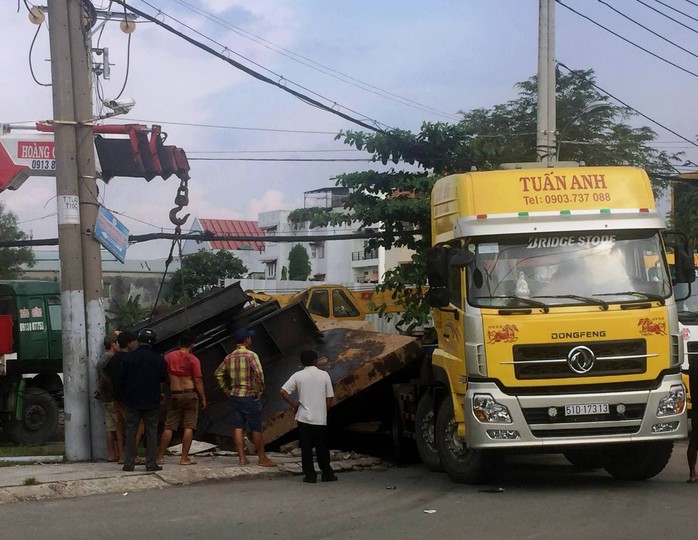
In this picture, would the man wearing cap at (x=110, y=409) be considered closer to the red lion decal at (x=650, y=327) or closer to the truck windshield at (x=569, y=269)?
the truck windshield at (x=569, y=269)

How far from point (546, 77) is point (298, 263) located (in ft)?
199

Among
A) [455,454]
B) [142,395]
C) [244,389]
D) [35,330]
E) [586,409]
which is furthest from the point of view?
[35,330]

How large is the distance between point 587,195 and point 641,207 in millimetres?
566

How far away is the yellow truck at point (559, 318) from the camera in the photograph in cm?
992

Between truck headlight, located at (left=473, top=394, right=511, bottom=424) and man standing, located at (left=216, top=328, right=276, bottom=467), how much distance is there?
10.4 feet

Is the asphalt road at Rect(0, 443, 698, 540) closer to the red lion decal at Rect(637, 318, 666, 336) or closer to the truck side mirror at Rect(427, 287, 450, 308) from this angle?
the red lion decal at Rect(637, 318, 666, 336)

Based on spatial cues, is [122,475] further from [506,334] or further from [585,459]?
[585,459]

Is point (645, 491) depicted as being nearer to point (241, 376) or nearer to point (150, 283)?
point (241, 376)

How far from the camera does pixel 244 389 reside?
12.1 metres

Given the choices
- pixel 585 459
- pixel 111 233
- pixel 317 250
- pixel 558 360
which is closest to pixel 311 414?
pixel 558 360

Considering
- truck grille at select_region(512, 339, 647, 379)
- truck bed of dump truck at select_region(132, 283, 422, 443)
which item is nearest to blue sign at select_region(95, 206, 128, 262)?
truck bed of dump truck at select_region(132, 283, 422, 443)

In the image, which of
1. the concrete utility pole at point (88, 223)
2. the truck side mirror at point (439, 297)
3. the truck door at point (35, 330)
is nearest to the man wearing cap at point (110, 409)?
the concrete utility pole at point (88, 223)

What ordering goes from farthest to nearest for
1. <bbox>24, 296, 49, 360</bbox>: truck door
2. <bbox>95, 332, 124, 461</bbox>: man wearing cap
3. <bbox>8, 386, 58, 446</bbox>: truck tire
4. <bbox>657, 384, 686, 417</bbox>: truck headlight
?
<bbox>24, 296, 49, 360</bbox>: truck door → <bbox>8, 386, 58, 446</bbox>: truck tire → <bbox>95, 332, 124, 461</bbox>: man wearing cap → <bbox>657, 384, 686, 417</bbox>: truck headlight

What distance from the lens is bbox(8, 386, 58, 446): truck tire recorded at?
18.4 meters
